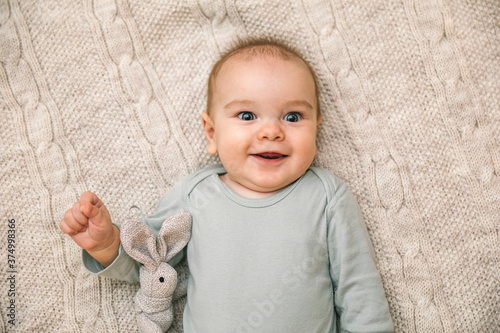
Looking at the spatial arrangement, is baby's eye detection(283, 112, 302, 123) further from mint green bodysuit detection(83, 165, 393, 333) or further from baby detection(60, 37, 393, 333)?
mint green bodysuit detection(83, 165, 393, 333)

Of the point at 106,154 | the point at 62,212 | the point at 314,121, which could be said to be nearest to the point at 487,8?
the point at 314,121

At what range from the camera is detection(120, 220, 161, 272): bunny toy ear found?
1.14 m

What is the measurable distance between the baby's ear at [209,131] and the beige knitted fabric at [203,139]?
0.25 ft

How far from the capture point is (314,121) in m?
1.20

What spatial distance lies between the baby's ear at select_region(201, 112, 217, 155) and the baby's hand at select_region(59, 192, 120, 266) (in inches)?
13.6

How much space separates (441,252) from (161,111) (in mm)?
957

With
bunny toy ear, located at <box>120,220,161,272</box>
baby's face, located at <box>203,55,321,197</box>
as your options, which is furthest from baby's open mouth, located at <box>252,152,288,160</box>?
bunny toy ear, located at <box>120,220,161,272</box>

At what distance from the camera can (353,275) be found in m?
1.15

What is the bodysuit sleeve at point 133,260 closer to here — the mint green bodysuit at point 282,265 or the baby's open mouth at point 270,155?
the mint green bodysuit at point 282,265

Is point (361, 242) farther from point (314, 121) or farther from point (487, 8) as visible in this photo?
point (487, 8)

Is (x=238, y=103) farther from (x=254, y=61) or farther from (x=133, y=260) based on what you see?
(x=133, y=260)

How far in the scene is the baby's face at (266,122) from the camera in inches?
44.3

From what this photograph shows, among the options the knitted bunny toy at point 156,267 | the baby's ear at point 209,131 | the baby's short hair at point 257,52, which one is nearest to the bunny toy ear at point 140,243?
the knitted bunny toy at point 156,267

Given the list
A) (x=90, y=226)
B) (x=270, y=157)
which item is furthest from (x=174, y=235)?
(x=270, y=157)
